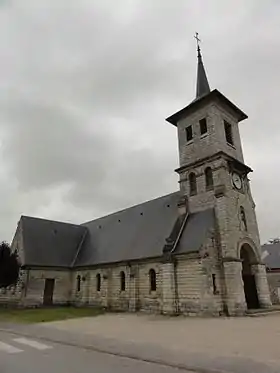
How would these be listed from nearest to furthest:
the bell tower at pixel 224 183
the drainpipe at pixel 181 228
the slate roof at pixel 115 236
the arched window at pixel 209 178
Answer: the drainpipe at pixel 181 228
the bell tower at pixel 224 183
the slate roof at pixel 115 236
the arched window at pixel 209 178

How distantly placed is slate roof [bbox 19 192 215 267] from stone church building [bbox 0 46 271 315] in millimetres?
113

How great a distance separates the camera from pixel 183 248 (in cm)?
2048

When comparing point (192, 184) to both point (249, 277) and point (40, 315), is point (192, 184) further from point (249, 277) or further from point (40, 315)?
point (40, 315)

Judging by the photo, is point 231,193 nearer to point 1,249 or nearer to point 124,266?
point 124,266

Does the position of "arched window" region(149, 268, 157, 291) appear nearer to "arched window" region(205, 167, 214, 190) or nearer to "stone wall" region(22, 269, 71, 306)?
"arched window" region(205, 167, 214, 190)

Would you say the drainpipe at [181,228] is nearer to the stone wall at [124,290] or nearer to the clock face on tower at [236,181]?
the stone wall at [124,290]

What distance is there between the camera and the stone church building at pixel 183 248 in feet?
64.3

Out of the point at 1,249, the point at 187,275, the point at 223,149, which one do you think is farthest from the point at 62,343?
the point at 1,249

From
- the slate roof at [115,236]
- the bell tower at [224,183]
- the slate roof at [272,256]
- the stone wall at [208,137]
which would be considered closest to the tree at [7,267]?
the slate roof at [115,236]

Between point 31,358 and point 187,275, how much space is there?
42.8 ft

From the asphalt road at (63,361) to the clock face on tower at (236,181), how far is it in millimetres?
17118

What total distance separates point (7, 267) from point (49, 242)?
18.4 feet

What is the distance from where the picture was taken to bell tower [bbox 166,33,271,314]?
2020 centimetres

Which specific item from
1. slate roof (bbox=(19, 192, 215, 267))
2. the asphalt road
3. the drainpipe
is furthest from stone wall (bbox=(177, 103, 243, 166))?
the asphalt road
